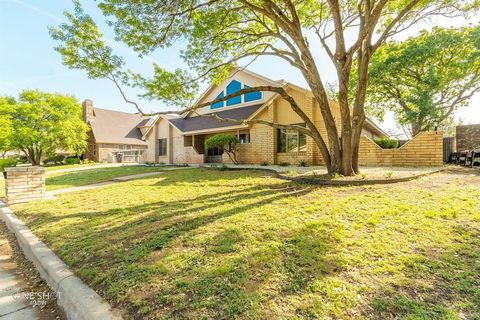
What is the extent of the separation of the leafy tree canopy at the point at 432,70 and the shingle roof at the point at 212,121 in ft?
33.4

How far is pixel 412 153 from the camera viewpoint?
36.1 feet

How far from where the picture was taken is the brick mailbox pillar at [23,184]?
6.48 metres

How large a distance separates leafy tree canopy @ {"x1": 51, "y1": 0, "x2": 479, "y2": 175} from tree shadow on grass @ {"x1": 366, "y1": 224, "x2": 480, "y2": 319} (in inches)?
189

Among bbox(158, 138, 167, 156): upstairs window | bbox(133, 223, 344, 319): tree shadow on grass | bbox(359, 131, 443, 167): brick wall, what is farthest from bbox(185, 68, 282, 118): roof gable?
bbox(133, 223, 344, 319): tree shadow on grass

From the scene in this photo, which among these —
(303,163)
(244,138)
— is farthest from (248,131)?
(303,163)

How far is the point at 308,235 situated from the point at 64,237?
156 inches

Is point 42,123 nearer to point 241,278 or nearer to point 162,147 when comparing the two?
point 162,147

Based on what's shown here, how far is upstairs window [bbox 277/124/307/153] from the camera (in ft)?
45.6

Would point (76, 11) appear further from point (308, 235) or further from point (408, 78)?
point (408, 78)

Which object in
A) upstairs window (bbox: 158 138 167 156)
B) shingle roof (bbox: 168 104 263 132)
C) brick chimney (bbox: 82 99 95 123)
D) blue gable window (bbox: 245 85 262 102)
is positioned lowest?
upstairs window (bbox: 158 138 167 156)

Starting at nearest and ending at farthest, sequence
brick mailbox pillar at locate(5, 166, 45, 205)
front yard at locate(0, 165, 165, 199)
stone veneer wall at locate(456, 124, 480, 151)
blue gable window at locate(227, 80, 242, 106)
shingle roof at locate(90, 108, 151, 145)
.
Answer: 1. brick mailbox pillar at locate(5, 166, 45, 205)
2. front yard at locate(0, 165, 165, 199)
3. stone veneer wall at locate(456, 124, 480, 151)
4. blue gable window at locate(227, 80, 242, 106)
5. shingle roof at locate(90, 108, 151, 145)

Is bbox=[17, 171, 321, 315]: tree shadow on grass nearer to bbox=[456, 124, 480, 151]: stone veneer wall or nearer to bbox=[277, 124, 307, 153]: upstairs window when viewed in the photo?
bbox=[277, 124, 307, 153]: upstairs window

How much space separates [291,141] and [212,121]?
282 inches

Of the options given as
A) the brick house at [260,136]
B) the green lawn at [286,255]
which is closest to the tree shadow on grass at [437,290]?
the green lawn at [286,255]
